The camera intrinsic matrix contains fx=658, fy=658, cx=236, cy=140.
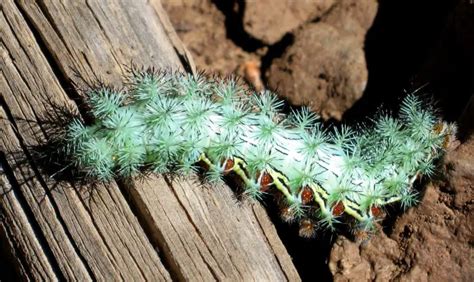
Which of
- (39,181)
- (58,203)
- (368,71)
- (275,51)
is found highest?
(39,181)

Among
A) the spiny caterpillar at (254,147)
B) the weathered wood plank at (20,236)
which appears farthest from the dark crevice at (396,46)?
the weathered wood plank at (20,236)

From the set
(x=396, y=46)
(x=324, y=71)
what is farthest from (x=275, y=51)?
(x=396, y=46)

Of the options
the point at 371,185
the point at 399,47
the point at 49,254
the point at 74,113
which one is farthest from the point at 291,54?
the point at 49,254

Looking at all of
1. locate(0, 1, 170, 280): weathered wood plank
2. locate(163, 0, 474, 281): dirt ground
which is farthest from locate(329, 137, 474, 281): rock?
locate(0, 1, 170, 280): weathered wood plank

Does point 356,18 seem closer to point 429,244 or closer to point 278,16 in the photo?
point 278,16

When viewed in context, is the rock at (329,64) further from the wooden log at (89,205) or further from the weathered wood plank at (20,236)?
the weathered wood plank at (20,236)

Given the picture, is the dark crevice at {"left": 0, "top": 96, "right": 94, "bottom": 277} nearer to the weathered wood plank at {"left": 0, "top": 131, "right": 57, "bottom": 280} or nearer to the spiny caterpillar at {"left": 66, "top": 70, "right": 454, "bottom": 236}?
the weathered wood plank at {"left": 0, "top": 131, "right": 57, "bottom": 280}

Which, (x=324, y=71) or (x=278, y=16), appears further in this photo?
(x=278, y=16)
